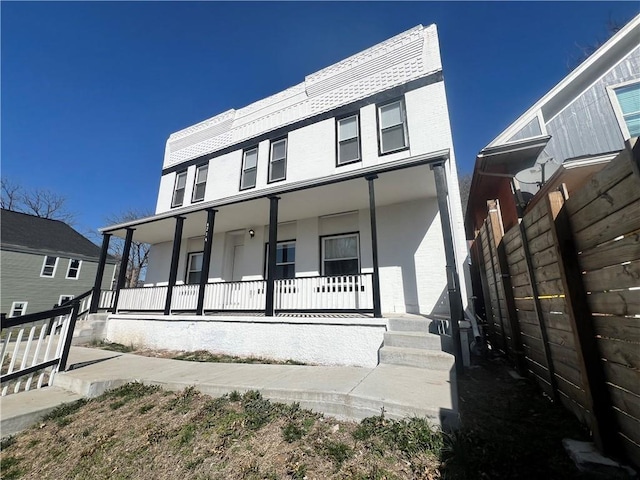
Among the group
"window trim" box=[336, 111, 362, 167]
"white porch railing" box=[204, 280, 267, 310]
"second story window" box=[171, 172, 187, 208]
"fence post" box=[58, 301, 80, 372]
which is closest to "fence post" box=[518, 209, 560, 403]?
"white porch railing" box=[204, 280, 267, 310]

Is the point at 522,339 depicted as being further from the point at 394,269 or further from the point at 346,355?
the point at 394,269

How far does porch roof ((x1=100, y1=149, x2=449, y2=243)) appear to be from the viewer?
6023mm

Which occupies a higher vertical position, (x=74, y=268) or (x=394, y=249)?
(x=74, y=268)

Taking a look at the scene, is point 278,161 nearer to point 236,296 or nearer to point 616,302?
point 236,296

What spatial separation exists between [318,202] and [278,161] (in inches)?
139

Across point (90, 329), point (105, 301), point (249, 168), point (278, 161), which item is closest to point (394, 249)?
point (278, 161)

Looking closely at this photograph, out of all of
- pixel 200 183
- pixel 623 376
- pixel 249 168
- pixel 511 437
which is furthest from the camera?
pixel 200 183

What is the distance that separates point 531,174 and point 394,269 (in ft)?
12.5

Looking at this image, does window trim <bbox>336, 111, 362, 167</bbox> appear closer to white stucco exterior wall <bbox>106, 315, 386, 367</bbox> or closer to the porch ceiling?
A: the porch ceiling

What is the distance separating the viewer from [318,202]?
7.56 meters

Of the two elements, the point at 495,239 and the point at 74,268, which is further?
the point at 74,268

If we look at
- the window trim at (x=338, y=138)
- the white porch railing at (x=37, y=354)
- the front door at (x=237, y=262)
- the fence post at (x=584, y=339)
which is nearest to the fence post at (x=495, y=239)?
the fence post at (x=584, y=339)

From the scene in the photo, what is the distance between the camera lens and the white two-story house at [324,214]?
6297mm

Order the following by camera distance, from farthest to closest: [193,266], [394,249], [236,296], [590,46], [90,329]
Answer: [590,46]
[193,266]
[90,329]
[394,249]
[236,296]
